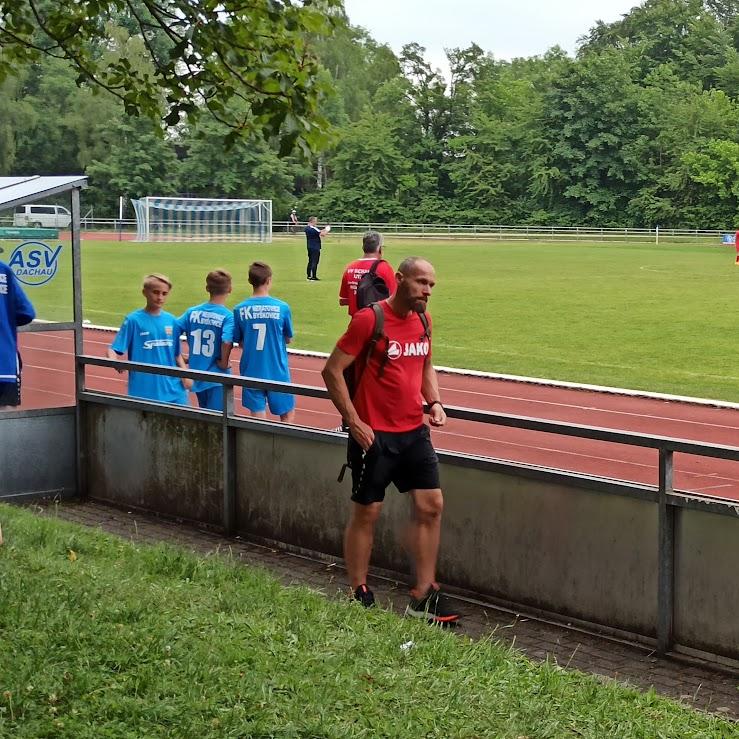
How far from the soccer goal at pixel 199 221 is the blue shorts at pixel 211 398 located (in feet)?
177

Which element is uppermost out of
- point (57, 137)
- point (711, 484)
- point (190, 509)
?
point (57, 137)

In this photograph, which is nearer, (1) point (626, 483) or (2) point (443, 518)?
(1) point (626, 483)

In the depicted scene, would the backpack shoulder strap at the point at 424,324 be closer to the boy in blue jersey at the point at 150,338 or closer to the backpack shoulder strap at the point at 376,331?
the backpack shoulder strap at the point at 376,331

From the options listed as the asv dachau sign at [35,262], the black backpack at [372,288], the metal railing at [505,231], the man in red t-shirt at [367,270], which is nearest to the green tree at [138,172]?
the metal railing at [505,231]

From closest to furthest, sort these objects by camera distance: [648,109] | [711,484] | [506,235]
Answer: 1. [711,484]
2. [506,235]
3. [648,109]

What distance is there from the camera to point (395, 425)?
263 inches

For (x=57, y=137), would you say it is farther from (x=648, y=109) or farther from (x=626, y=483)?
(x=626, y=483)

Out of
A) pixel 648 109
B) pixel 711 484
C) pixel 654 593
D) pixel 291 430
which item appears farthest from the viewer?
pixel 648 109

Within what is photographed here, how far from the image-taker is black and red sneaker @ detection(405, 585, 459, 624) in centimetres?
671

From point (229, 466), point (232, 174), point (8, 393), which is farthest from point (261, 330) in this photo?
point (232, 174)

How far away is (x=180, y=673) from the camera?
508 cm

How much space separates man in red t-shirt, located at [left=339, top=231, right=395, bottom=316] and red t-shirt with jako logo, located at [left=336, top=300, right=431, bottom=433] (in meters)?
6.13

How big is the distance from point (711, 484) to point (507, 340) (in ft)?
46.5

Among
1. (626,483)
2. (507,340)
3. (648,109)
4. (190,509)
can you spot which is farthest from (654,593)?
(648,109)
